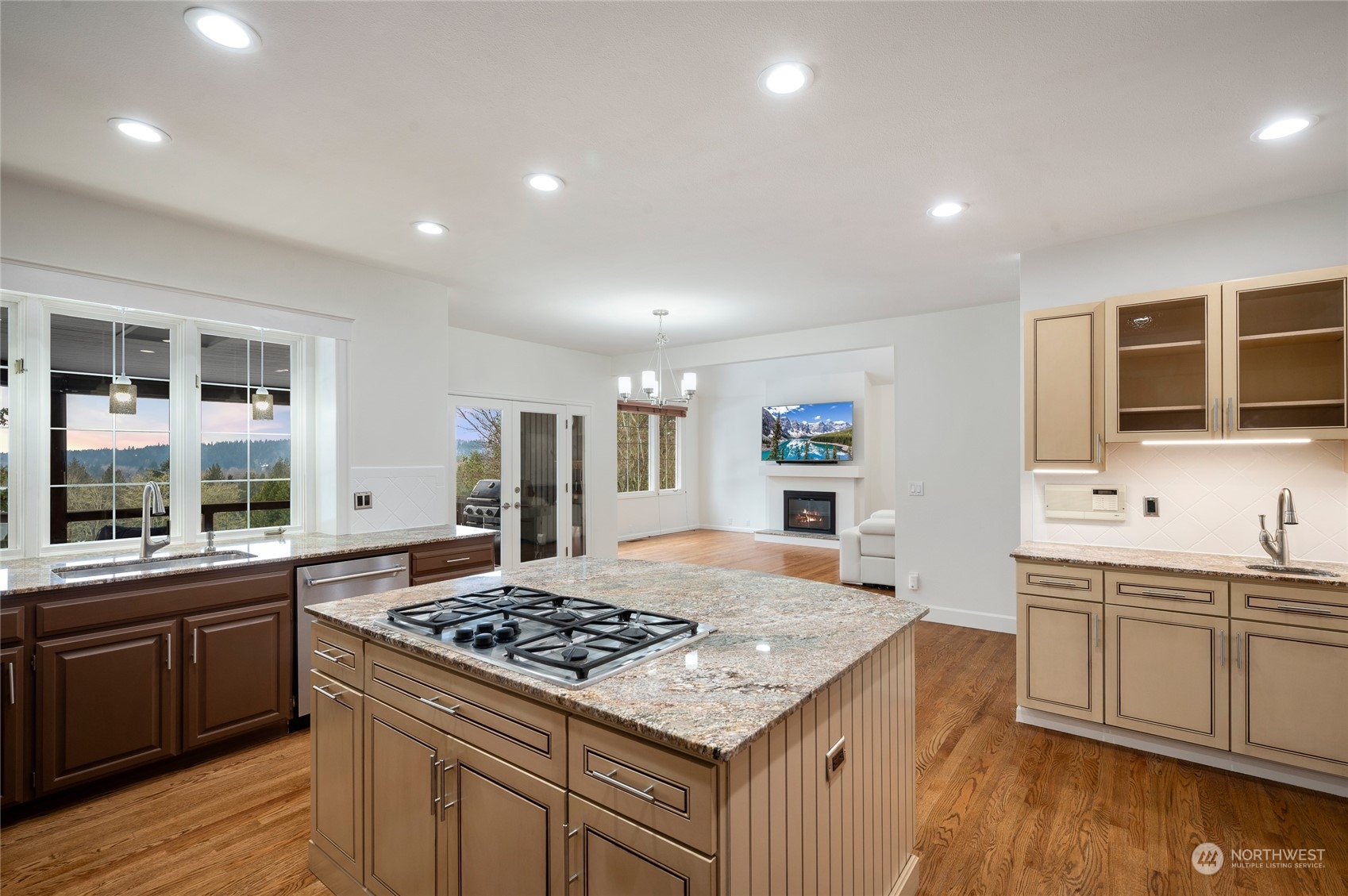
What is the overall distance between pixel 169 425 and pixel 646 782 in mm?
3545

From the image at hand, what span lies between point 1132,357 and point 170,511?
5072mm

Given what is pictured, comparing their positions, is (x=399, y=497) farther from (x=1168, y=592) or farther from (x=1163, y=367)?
(x=1163, y=367)

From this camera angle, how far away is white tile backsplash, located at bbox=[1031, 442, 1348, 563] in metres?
2.86

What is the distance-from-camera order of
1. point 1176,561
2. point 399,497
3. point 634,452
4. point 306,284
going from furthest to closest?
1. point 634,452
2. point 399,497
3. point 306,284
4. point 1176,561

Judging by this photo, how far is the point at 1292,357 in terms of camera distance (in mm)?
2824

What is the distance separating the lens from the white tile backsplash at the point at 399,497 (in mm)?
3908

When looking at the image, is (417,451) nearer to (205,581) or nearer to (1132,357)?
(205,581)

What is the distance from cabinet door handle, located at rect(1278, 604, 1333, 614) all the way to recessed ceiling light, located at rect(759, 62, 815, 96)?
9.20 ft

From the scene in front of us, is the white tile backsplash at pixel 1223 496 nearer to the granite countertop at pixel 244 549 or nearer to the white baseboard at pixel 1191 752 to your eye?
the white baseboard at pixel 1191 752

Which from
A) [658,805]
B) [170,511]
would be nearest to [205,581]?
[170,511]

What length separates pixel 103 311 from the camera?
3.17m

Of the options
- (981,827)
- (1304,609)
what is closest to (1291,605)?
(1304,609)

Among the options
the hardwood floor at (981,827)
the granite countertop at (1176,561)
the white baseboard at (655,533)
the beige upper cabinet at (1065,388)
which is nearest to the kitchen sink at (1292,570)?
the granite countertop at (1176,561)

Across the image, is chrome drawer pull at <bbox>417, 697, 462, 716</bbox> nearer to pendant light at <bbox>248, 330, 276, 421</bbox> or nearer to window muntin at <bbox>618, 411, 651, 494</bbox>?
pendant light at <bbox>248, 330, 276, 421</bbox>
